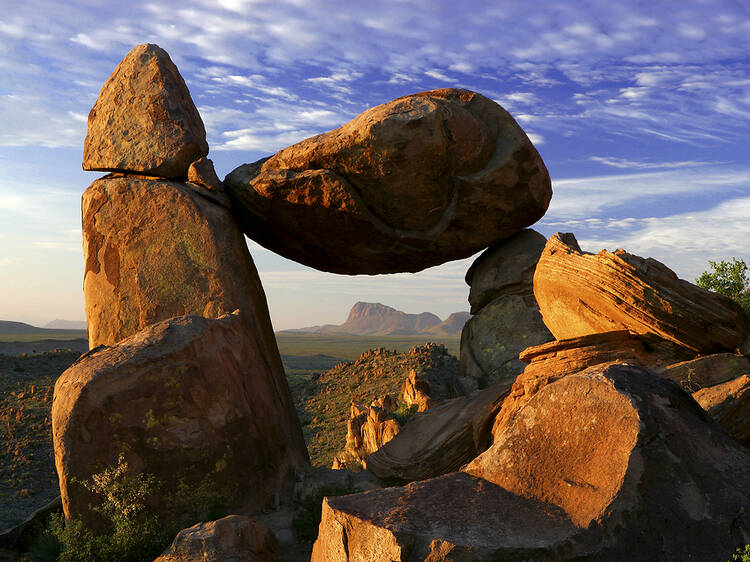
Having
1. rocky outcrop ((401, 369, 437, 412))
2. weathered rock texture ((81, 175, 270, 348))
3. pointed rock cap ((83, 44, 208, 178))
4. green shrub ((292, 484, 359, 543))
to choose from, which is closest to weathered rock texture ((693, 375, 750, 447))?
green shrub ((292, 484, 359, 543))

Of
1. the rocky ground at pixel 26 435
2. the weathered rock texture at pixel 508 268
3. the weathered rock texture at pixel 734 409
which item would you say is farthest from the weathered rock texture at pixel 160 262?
the rocky ground at pixel 26 435

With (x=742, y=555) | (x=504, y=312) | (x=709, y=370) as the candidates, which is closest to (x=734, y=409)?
(x=709, y=370)

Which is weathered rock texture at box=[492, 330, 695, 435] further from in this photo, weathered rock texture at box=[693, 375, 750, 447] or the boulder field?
weathered rock texture at box=[693, 375, 750, 447]

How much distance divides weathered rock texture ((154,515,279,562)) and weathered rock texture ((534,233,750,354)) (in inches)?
237

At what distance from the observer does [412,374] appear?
18953 mm

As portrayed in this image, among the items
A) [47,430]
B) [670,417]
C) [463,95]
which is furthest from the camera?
[47,430]

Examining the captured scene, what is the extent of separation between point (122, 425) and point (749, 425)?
28.1 ft

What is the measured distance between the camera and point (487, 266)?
683 inches

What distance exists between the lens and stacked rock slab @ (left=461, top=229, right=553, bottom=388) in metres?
16.5

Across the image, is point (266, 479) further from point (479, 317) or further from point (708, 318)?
point (479, 317)

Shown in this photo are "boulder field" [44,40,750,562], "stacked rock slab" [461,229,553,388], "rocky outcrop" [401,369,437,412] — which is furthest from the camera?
"rocky outcrop" [401,369,437,412]

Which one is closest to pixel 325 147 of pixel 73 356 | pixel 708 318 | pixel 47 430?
pixel 708 318

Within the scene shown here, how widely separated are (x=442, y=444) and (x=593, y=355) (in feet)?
10.0

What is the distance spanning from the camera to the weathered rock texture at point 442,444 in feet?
36.1
